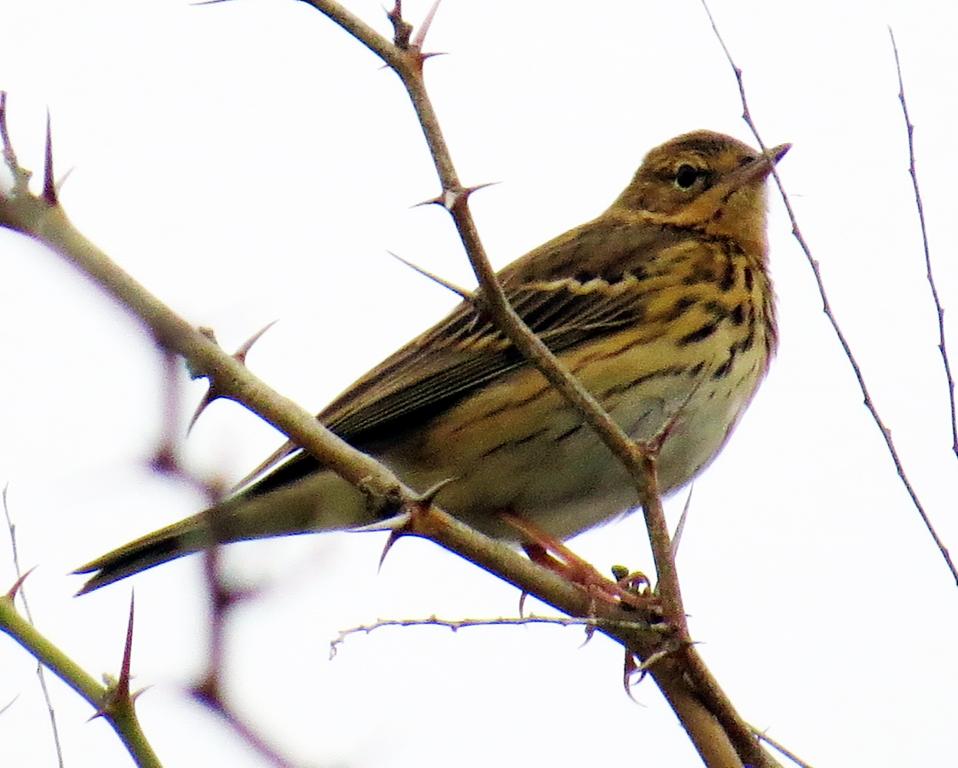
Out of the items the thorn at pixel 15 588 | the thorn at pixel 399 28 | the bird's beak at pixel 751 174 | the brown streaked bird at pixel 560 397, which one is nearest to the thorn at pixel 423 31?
the thorn at pixel 399 28

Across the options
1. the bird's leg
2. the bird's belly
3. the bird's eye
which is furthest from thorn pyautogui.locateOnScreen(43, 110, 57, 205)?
the bird's eye

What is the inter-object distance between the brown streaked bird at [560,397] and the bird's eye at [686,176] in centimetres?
90

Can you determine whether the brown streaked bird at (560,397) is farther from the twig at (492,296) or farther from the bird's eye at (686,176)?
the twig at (492,296)

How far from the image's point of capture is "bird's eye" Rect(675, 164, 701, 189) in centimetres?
845

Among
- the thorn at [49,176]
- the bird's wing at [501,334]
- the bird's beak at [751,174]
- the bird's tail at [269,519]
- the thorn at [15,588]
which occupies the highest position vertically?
the bird's beak at [751,174]

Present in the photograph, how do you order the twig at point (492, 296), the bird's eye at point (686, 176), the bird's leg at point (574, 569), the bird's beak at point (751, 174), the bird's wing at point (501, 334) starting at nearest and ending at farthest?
the twig at point (492, 296)
the bird's leg at point (574, 569)
the bird's wing at point (501, 334)
the bird's beak at point (751, 174)
the bird's eye at point (686, 176)

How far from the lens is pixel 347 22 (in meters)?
2.63

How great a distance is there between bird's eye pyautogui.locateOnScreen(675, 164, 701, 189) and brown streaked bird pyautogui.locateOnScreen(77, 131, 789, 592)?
899mm

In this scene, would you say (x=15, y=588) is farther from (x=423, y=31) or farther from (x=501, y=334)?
(x=501, y=334)

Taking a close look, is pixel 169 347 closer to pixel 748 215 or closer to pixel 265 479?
pixel 265 479

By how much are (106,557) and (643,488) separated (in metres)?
2.66

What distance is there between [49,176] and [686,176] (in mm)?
6695

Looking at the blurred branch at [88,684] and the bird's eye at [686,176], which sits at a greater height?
the bird's eye at [686,176]

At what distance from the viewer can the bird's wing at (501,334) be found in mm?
6547
